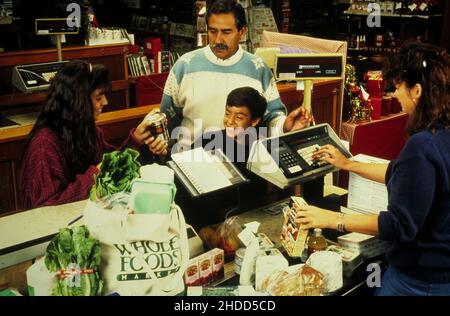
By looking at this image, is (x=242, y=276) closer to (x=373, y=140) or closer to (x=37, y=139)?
(x=37, y=139)

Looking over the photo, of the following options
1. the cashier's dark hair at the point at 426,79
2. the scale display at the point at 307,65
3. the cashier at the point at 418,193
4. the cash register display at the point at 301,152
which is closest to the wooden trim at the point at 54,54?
the scale display at the point at 307,65

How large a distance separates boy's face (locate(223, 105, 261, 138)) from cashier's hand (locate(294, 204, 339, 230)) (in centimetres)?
100

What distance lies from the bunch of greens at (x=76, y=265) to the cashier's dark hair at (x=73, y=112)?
2.74 feet

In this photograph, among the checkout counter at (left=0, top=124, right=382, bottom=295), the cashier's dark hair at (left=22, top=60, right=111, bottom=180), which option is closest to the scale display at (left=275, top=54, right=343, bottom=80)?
the checkout counter at (left=0, top=124, right=382, bottom=295)

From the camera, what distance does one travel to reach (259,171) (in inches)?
91.0

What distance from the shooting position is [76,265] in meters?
1.67

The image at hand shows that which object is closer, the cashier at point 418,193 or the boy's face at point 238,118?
the cashier at point 418,193

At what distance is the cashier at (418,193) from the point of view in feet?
5.88

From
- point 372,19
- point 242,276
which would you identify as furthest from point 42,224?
point 372,19

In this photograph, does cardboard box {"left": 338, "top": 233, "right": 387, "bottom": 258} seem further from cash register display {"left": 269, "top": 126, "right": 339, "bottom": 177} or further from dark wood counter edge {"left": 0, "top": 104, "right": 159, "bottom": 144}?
dark wood counter edge {"left": 0, "top": 104, "right": 159, "bottom": 144}

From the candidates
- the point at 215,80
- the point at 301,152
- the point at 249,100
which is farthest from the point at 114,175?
the point at 215,80

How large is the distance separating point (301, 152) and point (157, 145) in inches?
28.9

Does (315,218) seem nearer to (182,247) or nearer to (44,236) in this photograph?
(182,247)

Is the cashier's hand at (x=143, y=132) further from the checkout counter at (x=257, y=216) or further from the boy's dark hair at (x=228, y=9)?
the boy's dark hair at (x=228, y=9)
